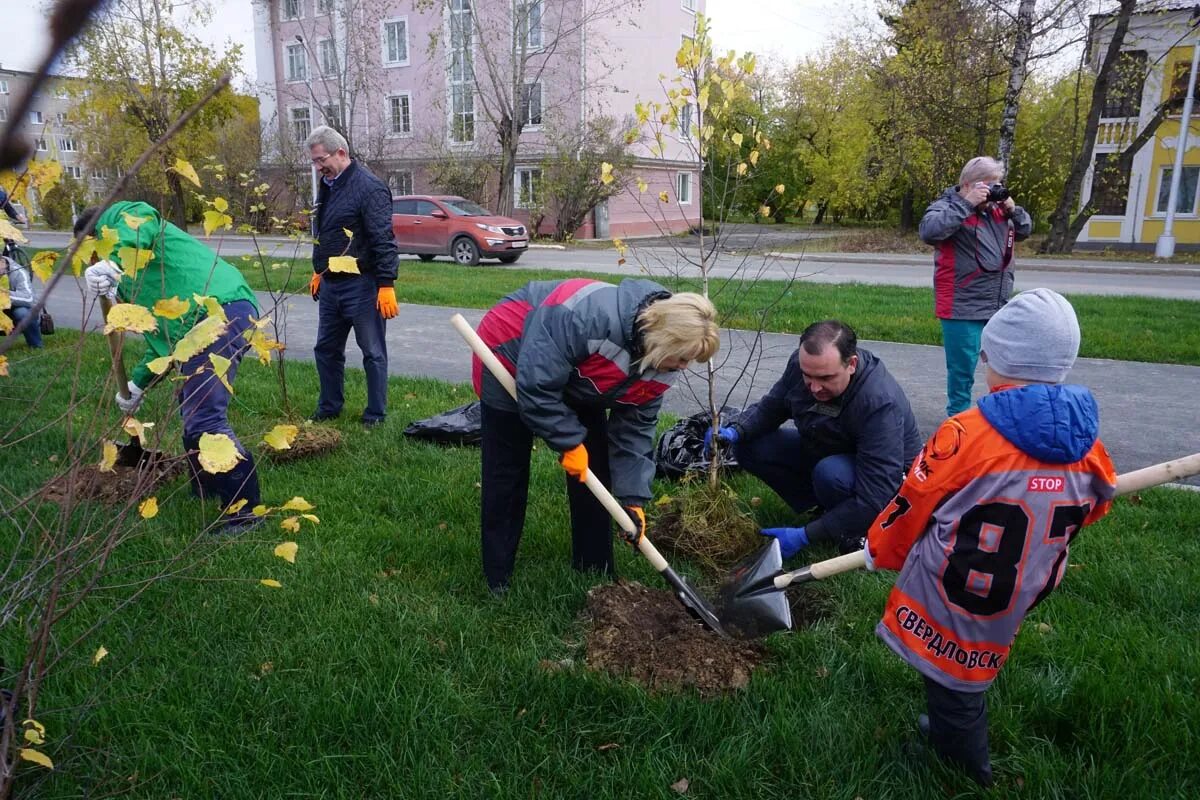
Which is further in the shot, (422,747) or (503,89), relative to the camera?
(503,89)

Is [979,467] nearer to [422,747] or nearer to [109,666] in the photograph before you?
[422,747]

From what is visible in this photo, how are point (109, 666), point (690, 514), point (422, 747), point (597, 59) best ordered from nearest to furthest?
point (422, 747), point (109, 666), point (690, 514), point (597, 59)

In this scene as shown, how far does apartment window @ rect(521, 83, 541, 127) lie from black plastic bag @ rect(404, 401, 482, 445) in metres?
22.2

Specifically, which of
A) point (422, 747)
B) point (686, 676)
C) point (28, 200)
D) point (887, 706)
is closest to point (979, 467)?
point (887, 706)

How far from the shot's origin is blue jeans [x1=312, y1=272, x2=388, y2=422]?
223 inches

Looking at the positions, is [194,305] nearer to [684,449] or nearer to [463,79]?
[684,449]

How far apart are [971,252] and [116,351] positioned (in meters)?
4.76

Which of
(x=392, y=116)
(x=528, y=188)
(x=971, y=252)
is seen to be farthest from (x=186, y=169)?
(x=392, y=116)

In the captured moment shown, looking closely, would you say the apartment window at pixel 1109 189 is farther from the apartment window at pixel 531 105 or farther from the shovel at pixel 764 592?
the shovel at pixel 764 592

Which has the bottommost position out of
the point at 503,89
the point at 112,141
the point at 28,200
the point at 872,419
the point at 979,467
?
the point at 872,419

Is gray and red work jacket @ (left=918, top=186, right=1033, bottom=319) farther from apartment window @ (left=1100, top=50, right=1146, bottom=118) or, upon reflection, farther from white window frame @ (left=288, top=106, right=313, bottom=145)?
white window frame @ (left=288, top=106, right=313, bottom=145)

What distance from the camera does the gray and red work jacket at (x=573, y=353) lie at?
2955mm

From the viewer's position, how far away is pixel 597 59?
94.2 feet

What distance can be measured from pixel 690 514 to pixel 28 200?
2789 mm
